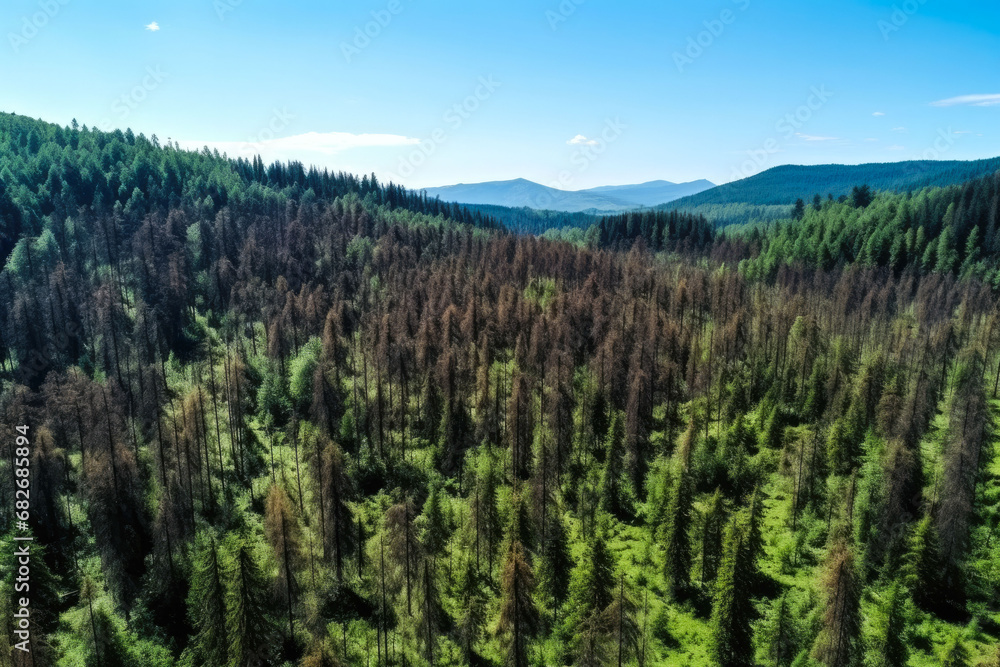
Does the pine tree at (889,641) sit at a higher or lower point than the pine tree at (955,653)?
higher

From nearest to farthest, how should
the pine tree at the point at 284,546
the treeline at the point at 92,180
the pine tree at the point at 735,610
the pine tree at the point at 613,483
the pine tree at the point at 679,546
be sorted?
the pine tree at the point at 284,546 < the pine tree at the point at 735,610 < the pine tree at the point at 679,546 < the pine tree at the point at 613,483 < the treeline at the point at 92,180

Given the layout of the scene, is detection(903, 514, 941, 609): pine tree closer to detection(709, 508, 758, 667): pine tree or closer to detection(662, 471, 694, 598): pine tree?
detection(709, 508, 758, 667): pine tree

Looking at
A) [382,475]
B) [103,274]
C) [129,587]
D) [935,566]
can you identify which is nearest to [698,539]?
[935,566]

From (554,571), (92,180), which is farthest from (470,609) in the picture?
(92,180)

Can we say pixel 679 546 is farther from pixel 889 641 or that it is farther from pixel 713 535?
pixel 889 641

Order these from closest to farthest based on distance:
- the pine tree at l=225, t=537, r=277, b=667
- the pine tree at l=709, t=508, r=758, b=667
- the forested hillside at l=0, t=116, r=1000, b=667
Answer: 1. the pine tree at l=225, t=537, r=277, b=667
2. the pine tree at l=709, t=508, r=758, b=667
3. the forested hillside at l=0, t=116, r=1000, b=667

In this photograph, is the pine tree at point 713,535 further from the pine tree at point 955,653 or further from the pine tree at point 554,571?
the pine tree at point 955,653

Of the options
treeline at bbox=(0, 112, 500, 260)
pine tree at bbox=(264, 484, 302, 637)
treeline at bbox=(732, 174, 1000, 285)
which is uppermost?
treeline at bbox=(0, 112, 500, 260)

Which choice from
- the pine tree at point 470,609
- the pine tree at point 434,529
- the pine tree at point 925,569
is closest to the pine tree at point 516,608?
the pine tree at point 470,609

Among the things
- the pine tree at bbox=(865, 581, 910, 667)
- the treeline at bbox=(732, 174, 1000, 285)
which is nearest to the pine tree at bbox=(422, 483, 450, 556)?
the pine tree at bbox=(865, 581, 910, 667)
